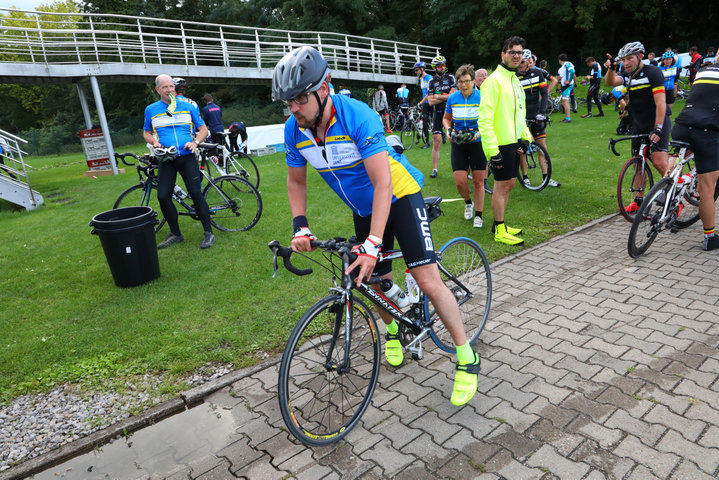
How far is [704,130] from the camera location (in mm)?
4984

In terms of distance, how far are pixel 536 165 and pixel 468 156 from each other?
2.88 metres

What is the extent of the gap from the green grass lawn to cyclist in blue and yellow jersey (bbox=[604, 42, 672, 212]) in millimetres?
1169

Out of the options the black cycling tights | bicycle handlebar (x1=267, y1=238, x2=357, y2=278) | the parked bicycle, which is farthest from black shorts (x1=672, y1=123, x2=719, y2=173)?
the black cycling tights

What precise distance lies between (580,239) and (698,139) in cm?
170

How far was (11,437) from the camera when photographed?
320 centimetres

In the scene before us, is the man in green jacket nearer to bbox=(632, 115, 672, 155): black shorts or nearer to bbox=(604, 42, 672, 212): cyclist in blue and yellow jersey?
bbox=(604, 42, 672, 212): cyclist in blue and yellow jersey

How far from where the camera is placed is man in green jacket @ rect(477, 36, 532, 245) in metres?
5.54

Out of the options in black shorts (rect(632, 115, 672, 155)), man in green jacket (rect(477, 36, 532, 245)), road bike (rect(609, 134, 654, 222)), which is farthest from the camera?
road bike (rect(609, 134, 654, 222))

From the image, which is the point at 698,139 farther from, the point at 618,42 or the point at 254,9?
the point at 254,9

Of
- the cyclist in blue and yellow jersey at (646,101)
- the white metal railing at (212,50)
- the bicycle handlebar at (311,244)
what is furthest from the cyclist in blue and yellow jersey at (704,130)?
the white metal railing at (212,50)

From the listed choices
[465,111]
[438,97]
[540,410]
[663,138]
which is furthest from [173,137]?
[663,138]

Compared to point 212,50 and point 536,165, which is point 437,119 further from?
point 212,50

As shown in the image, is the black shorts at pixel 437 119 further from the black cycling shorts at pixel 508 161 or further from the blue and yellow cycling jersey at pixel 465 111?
the black cycling shorts at pixel 508 161

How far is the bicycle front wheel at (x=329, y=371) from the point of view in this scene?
2.67 meters
